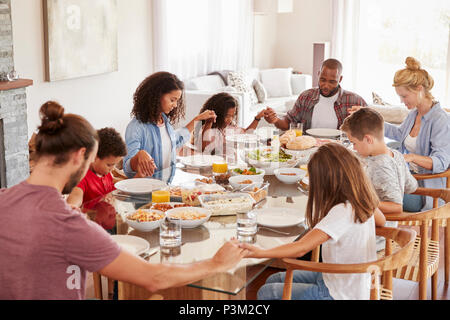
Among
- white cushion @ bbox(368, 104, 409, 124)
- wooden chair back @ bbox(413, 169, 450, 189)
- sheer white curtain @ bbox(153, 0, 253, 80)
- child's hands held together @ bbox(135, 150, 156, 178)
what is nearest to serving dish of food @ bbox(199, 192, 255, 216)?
child's hands held together @ bbox(135, 150, 156, 178)

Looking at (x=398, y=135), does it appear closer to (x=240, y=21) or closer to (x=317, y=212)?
(x=317, y=212)

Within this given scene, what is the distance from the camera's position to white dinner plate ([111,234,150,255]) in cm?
188

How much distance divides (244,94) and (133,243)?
4.89 m

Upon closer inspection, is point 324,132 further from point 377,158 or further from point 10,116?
point 10,116

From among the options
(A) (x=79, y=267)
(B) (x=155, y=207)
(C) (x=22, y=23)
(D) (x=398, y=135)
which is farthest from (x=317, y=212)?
(C) (x=22, y=23)

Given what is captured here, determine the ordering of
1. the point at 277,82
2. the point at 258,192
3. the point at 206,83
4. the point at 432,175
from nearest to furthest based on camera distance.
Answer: the point at 258,192, the point at 432,175, the point at 206,83, the point at 277,82

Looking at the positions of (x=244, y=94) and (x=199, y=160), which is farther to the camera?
(x=244, y=94)

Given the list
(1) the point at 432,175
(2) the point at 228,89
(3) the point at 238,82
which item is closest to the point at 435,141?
(1) the point at 432,175

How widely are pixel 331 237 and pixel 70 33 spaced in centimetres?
378

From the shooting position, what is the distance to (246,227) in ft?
6.66

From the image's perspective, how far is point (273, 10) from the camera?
7.68 m

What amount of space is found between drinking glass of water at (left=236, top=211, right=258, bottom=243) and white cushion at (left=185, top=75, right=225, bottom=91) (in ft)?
15.7

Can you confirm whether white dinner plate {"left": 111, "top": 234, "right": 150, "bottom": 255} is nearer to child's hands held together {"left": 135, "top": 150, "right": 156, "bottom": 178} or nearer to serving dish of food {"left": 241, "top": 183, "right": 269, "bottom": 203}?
serving dish of food {"left": 241, "top": 183, "right": 269, "bottom": 203}

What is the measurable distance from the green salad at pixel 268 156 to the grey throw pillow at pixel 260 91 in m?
4.62
